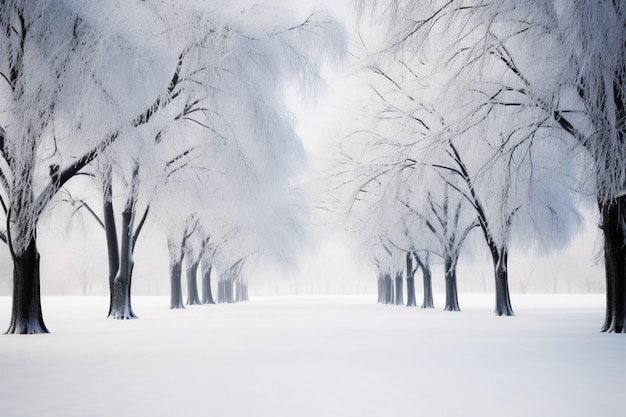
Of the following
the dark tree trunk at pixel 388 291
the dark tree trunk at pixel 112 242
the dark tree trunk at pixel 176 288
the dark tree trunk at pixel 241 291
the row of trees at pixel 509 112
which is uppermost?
the row of trees at pixel 509 112

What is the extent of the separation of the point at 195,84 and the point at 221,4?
1.84m

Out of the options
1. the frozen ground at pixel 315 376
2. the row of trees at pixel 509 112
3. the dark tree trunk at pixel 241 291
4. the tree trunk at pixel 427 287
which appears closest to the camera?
the frozen ground at pixel 315 376

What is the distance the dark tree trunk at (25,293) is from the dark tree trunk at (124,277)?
219 inches

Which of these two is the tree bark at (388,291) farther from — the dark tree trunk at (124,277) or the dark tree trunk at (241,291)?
the dark tree trunk at (124,277)

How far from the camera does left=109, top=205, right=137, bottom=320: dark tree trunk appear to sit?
17734 mm

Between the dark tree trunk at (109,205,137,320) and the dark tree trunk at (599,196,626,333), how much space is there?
13047 millimetres

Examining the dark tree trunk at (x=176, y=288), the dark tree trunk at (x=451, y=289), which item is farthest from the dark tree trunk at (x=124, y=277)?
the dark tree trunk at (x=451, y=289)

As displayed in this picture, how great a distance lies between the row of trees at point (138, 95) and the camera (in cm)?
1012

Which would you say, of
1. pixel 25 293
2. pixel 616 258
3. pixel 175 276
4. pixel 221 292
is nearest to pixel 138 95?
pixel 25 293

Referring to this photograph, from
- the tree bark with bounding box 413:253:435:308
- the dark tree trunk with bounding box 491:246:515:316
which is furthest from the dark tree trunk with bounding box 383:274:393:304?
the dark tree trunk with bounding box 491:246:515:316

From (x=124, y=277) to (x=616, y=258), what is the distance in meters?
13.5

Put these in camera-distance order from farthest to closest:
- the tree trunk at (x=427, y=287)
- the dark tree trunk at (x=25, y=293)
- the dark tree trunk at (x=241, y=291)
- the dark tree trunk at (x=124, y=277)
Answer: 1. the dark tree trunk at (x=241, y=291)
2. the tree trunk at (x=427, y=287)
3. the dark tree trunk at (x=124, y=277)
4. the dark tree trunk at (x=25, y=293)

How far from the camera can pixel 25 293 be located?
1197 cm

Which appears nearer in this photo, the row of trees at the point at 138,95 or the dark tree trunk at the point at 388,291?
the row of trees at the point at 138,95
